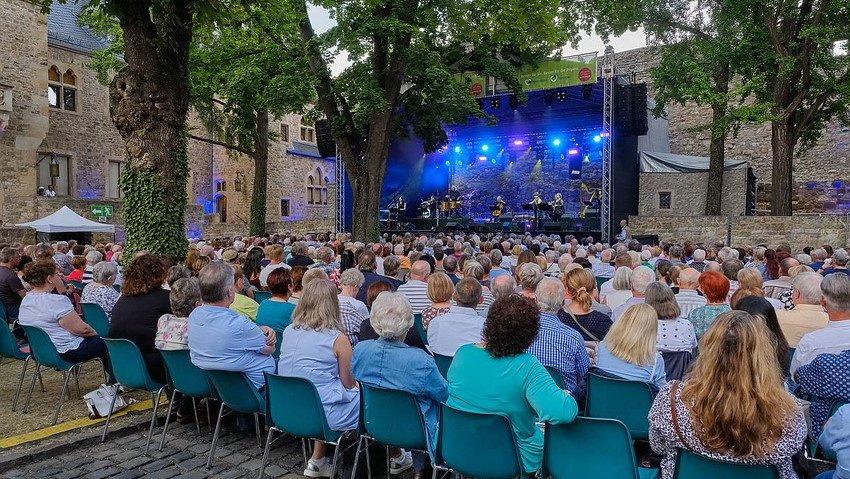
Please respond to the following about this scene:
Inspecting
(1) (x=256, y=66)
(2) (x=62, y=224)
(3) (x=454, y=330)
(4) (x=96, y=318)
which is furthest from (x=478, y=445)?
(2) (x=62, y=224)

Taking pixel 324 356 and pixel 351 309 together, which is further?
pixel 351 309

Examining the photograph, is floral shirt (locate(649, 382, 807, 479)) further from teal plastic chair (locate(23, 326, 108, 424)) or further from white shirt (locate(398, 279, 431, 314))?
teal plastic chair (locate(23, 326, 108, 424))

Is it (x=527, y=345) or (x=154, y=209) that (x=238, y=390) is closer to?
(x=527, y=345)

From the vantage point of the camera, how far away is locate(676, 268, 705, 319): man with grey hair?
5.48 m

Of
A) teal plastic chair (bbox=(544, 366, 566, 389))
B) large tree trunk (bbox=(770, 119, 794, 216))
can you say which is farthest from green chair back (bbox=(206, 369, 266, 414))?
large tree trunk (bbox=(770, 119, 794, 216))

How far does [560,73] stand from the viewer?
17.9 m

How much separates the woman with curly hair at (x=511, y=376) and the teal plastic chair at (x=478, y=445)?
0.33ft

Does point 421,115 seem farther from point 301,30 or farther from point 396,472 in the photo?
point 396,472

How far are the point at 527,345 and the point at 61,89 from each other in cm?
2439

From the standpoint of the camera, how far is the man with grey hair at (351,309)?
15.6ft

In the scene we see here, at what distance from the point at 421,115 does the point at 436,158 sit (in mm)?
8853

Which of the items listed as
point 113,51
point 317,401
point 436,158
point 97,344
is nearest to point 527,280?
point 317,401

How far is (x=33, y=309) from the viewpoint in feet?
16.7

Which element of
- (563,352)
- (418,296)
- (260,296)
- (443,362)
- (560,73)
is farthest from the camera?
(560,73)
